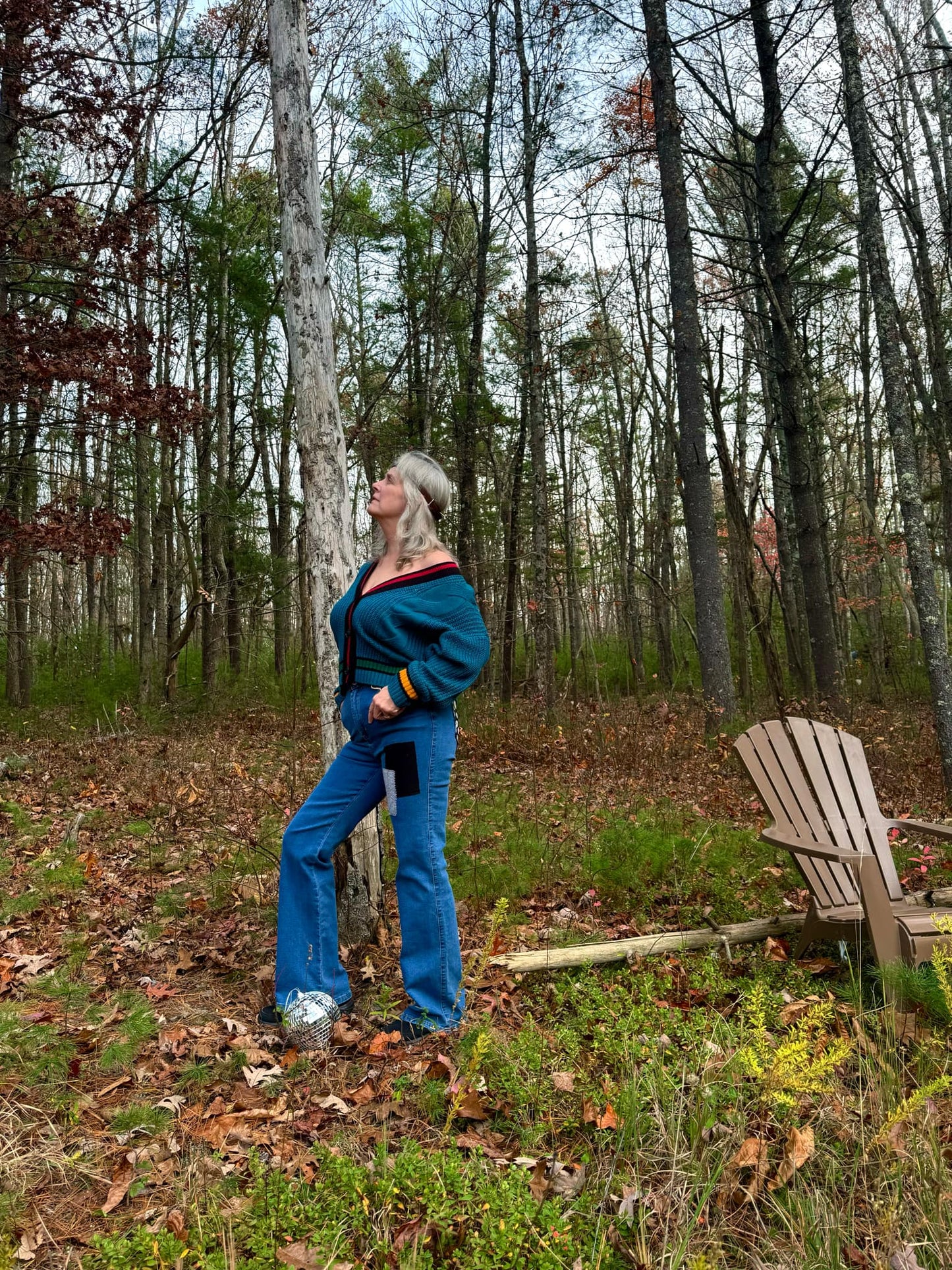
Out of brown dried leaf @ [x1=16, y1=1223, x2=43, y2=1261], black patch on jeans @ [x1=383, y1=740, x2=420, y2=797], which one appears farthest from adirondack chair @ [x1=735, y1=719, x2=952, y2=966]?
brown dried leaf @ [x1=16, y1=1223, x2=43, y2=1261]

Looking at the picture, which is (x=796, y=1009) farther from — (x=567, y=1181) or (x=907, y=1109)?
(x=567, y=1181)

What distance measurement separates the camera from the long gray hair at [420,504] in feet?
10.6

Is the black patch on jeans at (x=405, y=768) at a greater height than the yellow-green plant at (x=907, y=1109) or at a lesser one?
greater

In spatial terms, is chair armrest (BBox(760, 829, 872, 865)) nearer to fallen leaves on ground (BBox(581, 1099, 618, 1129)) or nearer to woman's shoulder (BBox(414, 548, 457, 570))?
fallen leaves on ground (BBox(581, 1099, 618, 1129))

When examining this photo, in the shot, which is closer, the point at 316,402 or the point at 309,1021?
the point at 309,1021

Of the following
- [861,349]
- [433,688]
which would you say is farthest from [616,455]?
[433,688]

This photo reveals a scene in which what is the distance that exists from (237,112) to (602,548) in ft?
49.8

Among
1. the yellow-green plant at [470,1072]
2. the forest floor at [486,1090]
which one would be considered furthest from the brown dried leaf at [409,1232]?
the yellow-green plant at [470,1072]

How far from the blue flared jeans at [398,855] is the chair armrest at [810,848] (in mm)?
1668

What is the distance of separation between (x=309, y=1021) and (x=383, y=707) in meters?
1.26

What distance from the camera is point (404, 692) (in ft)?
9.83

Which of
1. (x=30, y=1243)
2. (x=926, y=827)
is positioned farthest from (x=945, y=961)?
(x=30, y=1243)

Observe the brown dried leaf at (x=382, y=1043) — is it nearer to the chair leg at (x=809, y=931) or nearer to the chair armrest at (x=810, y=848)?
the chair armrest at (x=810, y=848)

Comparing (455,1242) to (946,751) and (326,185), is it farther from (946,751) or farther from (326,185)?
(326,185)
